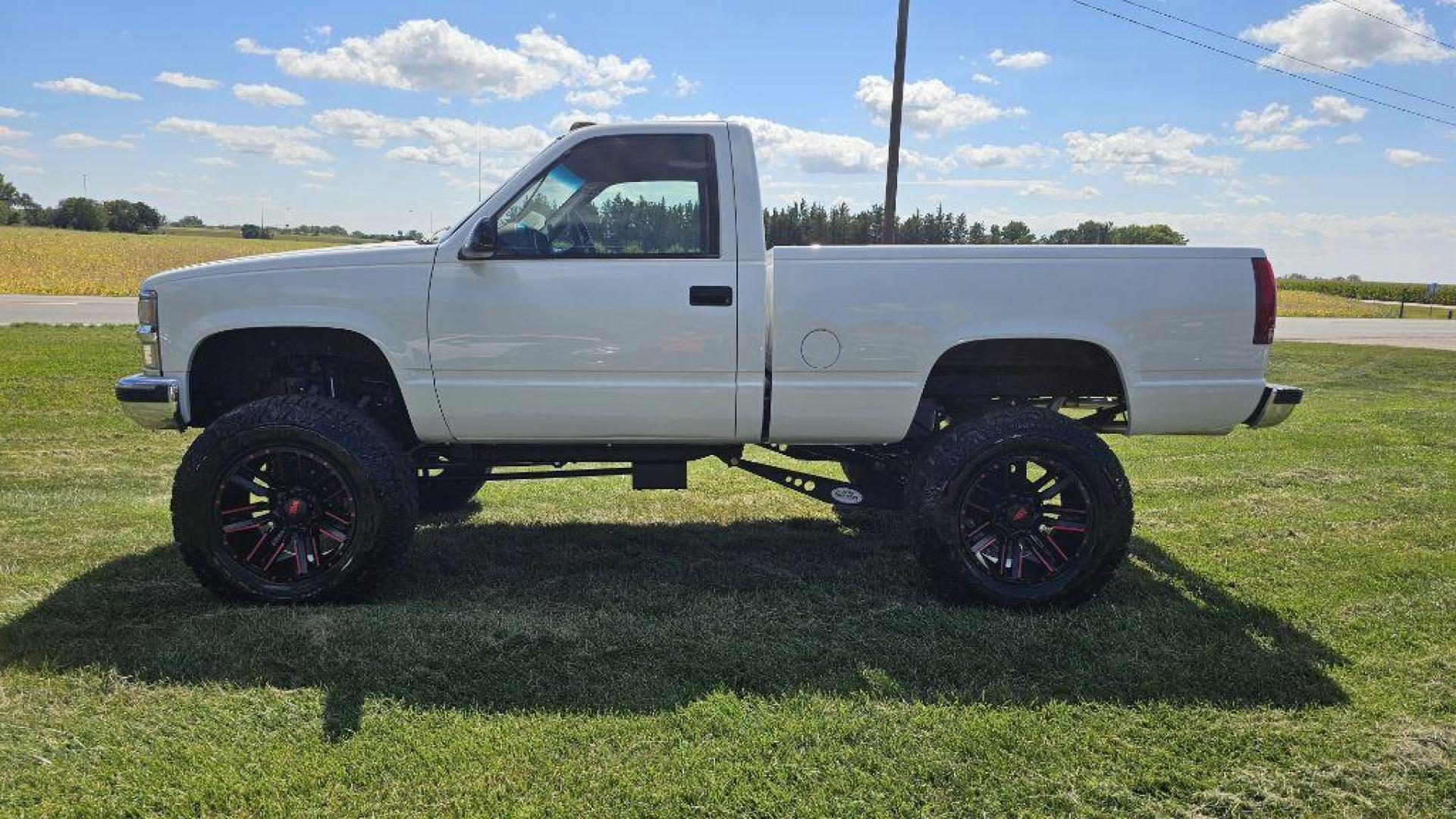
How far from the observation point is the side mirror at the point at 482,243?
12.8ft

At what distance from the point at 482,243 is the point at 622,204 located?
634 mm

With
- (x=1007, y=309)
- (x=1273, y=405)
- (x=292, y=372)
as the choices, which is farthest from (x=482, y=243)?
(x=1273, y=405)

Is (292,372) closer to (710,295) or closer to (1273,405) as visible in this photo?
(710,295)

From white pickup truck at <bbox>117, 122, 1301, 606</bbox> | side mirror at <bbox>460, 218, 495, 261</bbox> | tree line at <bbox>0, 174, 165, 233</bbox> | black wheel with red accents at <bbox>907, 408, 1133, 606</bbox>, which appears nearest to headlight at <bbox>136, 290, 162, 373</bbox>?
white pickup truck at <bbox>117, 122, 1301, 606</bbox>

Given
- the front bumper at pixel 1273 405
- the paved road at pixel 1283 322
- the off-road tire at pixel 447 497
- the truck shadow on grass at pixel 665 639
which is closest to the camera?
the truck shadow on grass at pixel 665 639

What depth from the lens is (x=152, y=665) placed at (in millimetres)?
3395

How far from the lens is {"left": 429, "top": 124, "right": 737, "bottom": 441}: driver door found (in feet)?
13.1

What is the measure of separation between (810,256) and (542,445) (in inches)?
61.4

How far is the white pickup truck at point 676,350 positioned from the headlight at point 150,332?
0.01m

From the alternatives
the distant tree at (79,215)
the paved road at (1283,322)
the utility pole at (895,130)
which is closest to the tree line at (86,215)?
the distant tree at (79,215)

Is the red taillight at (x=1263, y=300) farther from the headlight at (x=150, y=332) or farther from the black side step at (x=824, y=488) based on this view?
the headlight at (x=150, y=332)

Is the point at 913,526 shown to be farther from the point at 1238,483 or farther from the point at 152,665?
the point at 1238,483

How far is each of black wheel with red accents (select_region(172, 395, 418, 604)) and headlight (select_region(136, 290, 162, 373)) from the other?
409mm

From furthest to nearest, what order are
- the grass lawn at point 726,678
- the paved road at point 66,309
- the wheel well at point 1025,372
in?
the paved road at point 66,309
the wheel well at point 1025,372
the grass lawn at point 726,678
